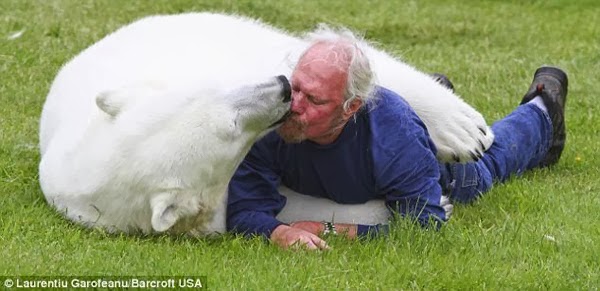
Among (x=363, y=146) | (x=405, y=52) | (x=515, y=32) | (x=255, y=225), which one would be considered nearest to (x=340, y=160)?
(x=363, y=146)

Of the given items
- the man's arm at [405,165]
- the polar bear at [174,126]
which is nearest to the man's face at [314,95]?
the polar bear at [174,126]

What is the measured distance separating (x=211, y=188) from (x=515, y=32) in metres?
8.73

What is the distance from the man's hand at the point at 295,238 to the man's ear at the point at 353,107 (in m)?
Answer: 0.50

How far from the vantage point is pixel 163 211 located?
420 cm

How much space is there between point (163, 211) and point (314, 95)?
0.76 metres

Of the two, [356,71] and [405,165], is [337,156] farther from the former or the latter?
[356,71]

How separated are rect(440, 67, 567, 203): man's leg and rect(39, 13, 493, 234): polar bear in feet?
0.84

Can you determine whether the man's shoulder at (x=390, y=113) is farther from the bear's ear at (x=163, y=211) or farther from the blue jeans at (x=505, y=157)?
the bear's ear at (x=163, y=211)

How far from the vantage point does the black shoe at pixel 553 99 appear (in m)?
6.19

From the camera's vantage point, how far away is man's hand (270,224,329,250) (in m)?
4.32

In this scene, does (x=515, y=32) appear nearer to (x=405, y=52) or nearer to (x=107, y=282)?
(x=405, y=52)

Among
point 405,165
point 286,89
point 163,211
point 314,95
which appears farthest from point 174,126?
point 405,165

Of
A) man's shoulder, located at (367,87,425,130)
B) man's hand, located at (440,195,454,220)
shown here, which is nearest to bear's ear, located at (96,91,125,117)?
man's shoulder, located at (367,87,425,130)

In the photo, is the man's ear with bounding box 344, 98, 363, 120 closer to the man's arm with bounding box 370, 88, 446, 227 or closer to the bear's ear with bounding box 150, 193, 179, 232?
the man's arm with bounding box 370, 88, 446, 227
